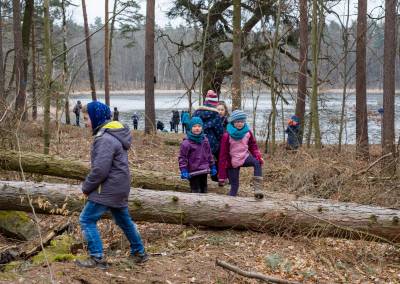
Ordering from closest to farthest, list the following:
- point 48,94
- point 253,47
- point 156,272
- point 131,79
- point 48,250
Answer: point 156,272 < point 48,250 < point 48,94 < point 253,47 < point 131,79

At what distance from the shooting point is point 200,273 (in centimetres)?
527

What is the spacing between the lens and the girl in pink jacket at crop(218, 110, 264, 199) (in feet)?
23.3

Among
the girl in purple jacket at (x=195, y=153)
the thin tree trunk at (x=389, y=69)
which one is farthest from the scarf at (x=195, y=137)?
the thin tree trunk at (x=389, y=69)

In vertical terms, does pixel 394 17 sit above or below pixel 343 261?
above

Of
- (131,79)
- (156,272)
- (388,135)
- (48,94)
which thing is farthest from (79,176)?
(131,79)

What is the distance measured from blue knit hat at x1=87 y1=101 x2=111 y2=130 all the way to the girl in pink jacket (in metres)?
2.62

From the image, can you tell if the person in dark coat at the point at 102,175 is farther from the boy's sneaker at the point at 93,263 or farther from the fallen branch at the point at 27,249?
the fallen branch at the point at 27,249

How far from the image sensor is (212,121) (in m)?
7.64

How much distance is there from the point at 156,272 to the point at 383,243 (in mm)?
3345

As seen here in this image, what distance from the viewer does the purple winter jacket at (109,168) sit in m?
4.73

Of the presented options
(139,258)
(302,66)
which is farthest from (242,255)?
(302,66)

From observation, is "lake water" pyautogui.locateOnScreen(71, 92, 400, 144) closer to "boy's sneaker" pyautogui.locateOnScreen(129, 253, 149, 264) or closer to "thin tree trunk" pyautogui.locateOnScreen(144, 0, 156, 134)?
"thin tree trunk" pyautogui.locateOnScreen(144, 0, 156, 134)

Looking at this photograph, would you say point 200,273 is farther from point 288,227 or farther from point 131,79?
point 131,79

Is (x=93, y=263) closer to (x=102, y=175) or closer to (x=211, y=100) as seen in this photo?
(x=102, y=175)
